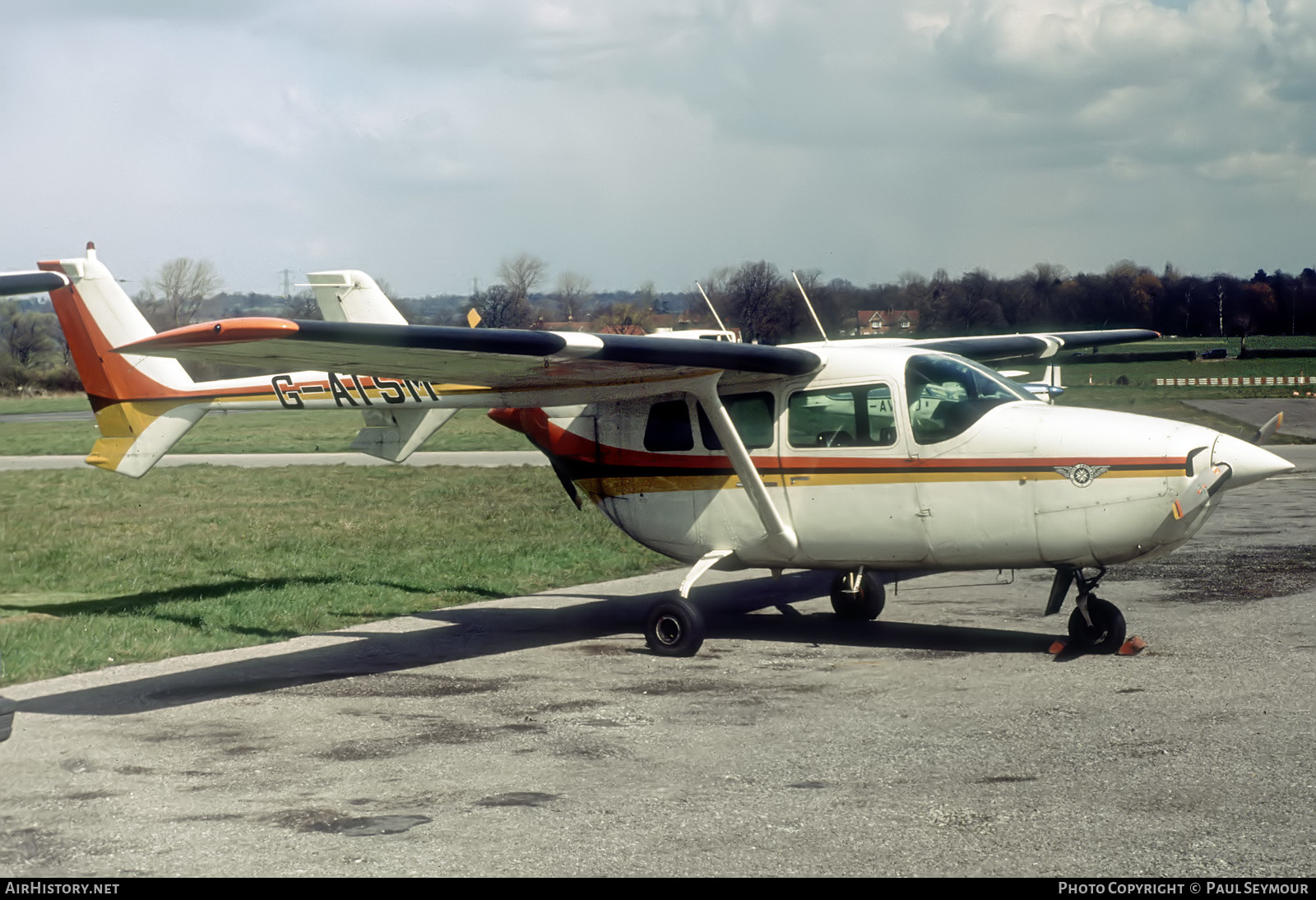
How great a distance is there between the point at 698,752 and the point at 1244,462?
174 inches

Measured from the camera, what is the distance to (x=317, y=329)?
7215 millimetres

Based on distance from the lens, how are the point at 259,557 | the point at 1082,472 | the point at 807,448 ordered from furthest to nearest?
1. the point at 259,557
2. the point at 807,448
3. the point at 1082,472

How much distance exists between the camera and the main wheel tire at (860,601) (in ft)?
36.3

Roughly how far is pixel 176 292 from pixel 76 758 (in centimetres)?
5094

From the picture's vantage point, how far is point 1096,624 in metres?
9.18

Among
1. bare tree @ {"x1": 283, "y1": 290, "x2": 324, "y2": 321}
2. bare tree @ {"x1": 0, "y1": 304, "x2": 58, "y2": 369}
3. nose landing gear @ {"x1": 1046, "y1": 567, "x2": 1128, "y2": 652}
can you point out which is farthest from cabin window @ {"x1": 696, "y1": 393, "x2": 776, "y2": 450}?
bare tree @ {"x1": 0, "y1": 304, "x2": 58, "y2": 369}

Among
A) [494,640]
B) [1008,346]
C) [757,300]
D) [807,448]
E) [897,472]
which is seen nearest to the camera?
[897,472]

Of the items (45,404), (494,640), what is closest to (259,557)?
(494,640)

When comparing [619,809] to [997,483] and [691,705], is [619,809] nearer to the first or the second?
[691,705]

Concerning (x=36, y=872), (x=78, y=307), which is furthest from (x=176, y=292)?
(x=36, y=872)

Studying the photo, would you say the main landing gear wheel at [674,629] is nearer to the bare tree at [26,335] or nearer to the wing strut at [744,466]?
the wing strut at [744,466]

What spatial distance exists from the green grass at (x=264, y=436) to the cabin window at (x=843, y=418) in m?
18.2

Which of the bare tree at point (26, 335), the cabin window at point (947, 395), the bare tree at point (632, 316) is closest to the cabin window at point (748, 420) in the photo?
the cabin window at point (947, 395)

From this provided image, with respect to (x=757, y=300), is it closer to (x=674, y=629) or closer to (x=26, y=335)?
(x=674, y=629)
